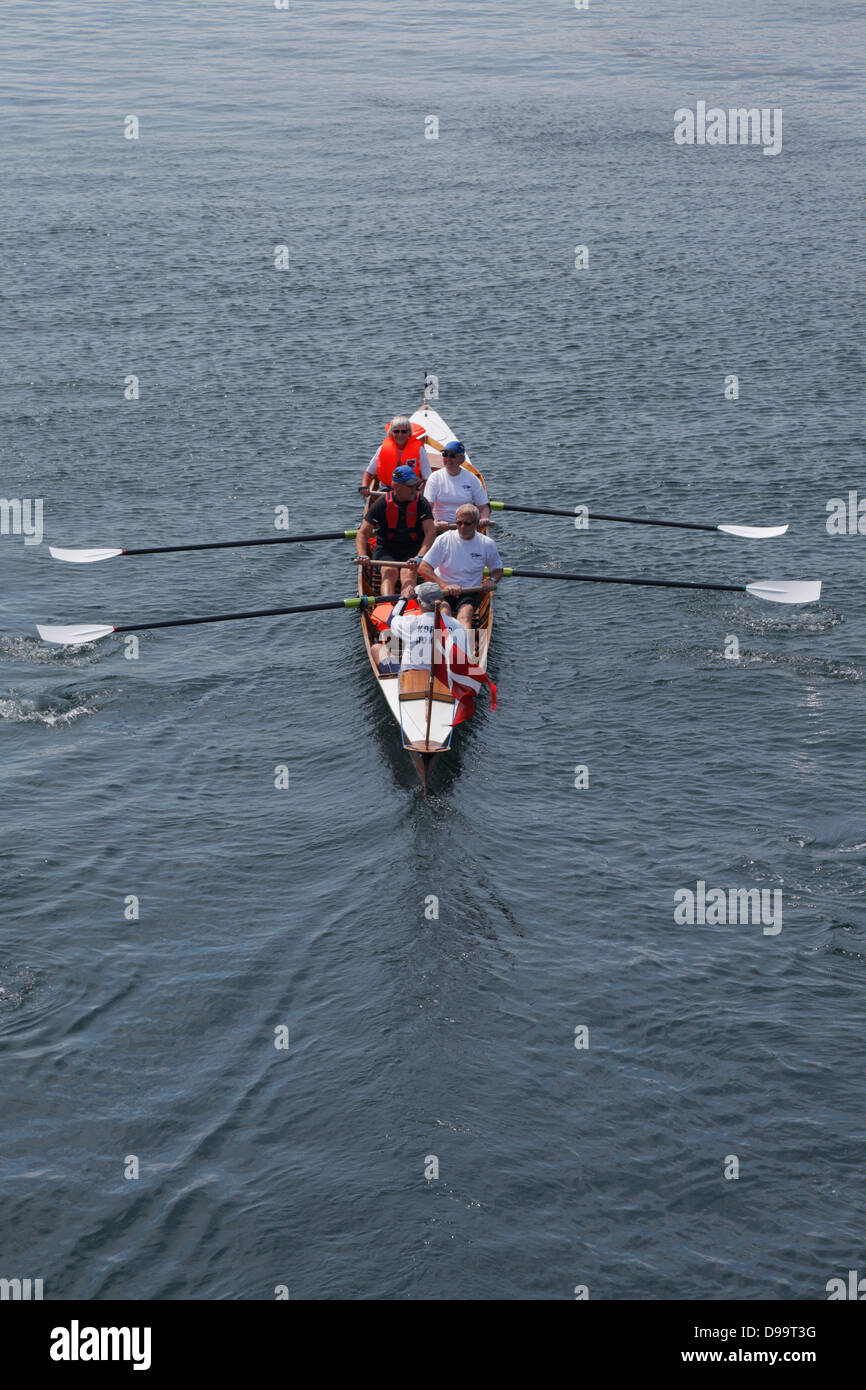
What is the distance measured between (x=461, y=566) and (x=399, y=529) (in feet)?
5.81

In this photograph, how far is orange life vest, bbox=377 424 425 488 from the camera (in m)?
26.4

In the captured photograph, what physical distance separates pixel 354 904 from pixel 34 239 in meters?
36.7

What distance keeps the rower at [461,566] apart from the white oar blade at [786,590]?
489cm

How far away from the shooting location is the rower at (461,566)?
23234 mm

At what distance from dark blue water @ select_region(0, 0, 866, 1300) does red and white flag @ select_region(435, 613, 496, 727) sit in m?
1.08

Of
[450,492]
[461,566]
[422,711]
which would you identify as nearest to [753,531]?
[450,492]

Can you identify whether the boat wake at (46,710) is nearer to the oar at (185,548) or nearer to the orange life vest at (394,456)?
the oar at (185,548)

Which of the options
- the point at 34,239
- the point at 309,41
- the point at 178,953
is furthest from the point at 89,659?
the point at 309,41

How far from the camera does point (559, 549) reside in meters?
30.6

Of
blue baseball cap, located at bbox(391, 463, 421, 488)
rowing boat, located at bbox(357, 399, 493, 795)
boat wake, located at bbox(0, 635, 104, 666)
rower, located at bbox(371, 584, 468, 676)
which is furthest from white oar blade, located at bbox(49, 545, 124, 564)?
rower, located at bbox(371, 584, 468, 676)

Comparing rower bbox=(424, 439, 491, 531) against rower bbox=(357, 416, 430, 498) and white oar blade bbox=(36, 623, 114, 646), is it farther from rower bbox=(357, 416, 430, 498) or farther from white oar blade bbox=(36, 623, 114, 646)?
white oar blade bbox=(36, 623, 114, 646)

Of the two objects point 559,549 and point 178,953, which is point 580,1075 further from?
point 559,549

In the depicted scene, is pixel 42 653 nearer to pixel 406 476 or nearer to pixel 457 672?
pixel 406 476

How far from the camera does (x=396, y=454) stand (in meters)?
26.5
